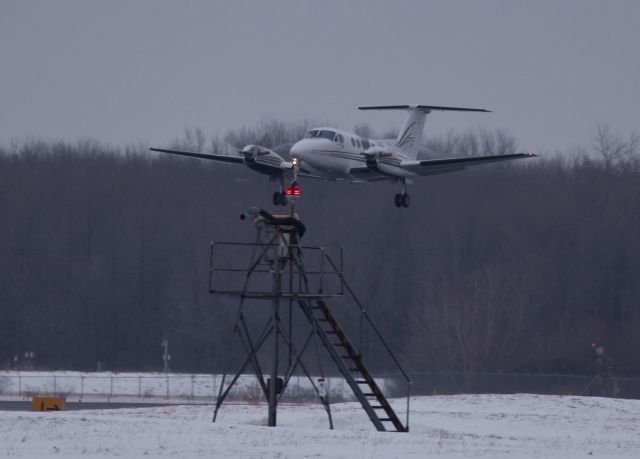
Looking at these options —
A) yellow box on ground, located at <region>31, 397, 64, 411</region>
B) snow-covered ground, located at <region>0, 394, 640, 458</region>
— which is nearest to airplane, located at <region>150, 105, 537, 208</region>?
snow-covered ground, located at <region>0, 394, 640, 458</region>

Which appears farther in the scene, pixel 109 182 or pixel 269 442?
pixel 109 182

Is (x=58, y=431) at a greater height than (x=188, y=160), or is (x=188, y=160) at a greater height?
(x=188, y=160)

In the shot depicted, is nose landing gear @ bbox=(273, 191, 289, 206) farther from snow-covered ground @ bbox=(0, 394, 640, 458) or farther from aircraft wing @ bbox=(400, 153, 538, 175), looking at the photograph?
snow-covered ground @ bbox=(0, 394, 640, 458)

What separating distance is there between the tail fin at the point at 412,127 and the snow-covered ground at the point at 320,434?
1462 cm

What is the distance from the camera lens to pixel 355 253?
311 ft

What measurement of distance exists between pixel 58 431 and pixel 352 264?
65581 mm

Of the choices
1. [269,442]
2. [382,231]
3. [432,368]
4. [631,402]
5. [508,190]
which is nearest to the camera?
[269,442]

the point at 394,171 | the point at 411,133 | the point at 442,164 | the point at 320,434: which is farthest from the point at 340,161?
the point at 320,434

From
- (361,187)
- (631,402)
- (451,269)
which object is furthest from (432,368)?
(631,402)

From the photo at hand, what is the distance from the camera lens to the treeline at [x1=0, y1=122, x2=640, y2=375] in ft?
284

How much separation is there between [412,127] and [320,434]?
1066 inches

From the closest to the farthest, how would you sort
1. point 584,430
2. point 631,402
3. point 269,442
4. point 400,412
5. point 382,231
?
1. point 269,442
2. point 584,430
3. point 400,412
4. point 631,402
5. point 382,231

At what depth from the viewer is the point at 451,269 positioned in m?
92.3

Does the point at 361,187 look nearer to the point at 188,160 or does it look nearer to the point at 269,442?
the point at 188,160
